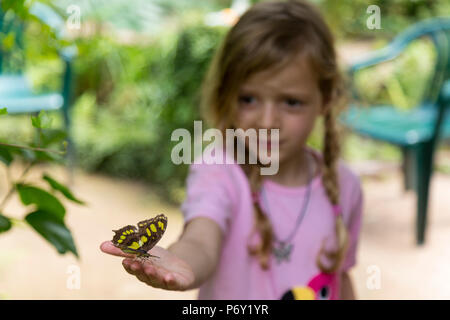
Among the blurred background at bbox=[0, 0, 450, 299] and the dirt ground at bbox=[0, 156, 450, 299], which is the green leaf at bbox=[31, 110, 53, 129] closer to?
the blurred background at bbox=[0, 0, 450, 299]

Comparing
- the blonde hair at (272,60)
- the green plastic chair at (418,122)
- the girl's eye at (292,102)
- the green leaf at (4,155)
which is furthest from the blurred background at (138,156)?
the girl's eye at (292,102)

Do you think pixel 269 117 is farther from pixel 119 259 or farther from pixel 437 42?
pixel 437 42

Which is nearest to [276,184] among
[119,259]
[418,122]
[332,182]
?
[332,182]

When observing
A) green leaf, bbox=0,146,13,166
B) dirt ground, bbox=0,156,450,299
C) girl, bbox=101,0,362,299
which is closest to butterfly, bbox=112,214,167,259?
green leaf, bbox=0,146,13,166

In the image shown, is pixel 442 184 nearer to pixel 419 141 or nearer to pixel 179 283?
pixel 419 141

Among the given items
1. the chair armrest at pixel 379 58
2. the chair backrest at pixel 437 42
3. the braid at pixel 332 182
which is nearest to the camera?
the braid at pixel 332 182

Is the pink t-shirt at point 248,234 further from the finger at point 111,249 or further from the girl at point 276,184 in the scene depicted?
the finger at point 111,249

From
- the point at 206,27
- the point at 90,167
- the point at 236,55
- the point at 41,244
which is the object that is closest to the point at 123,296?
the point at 41,244
